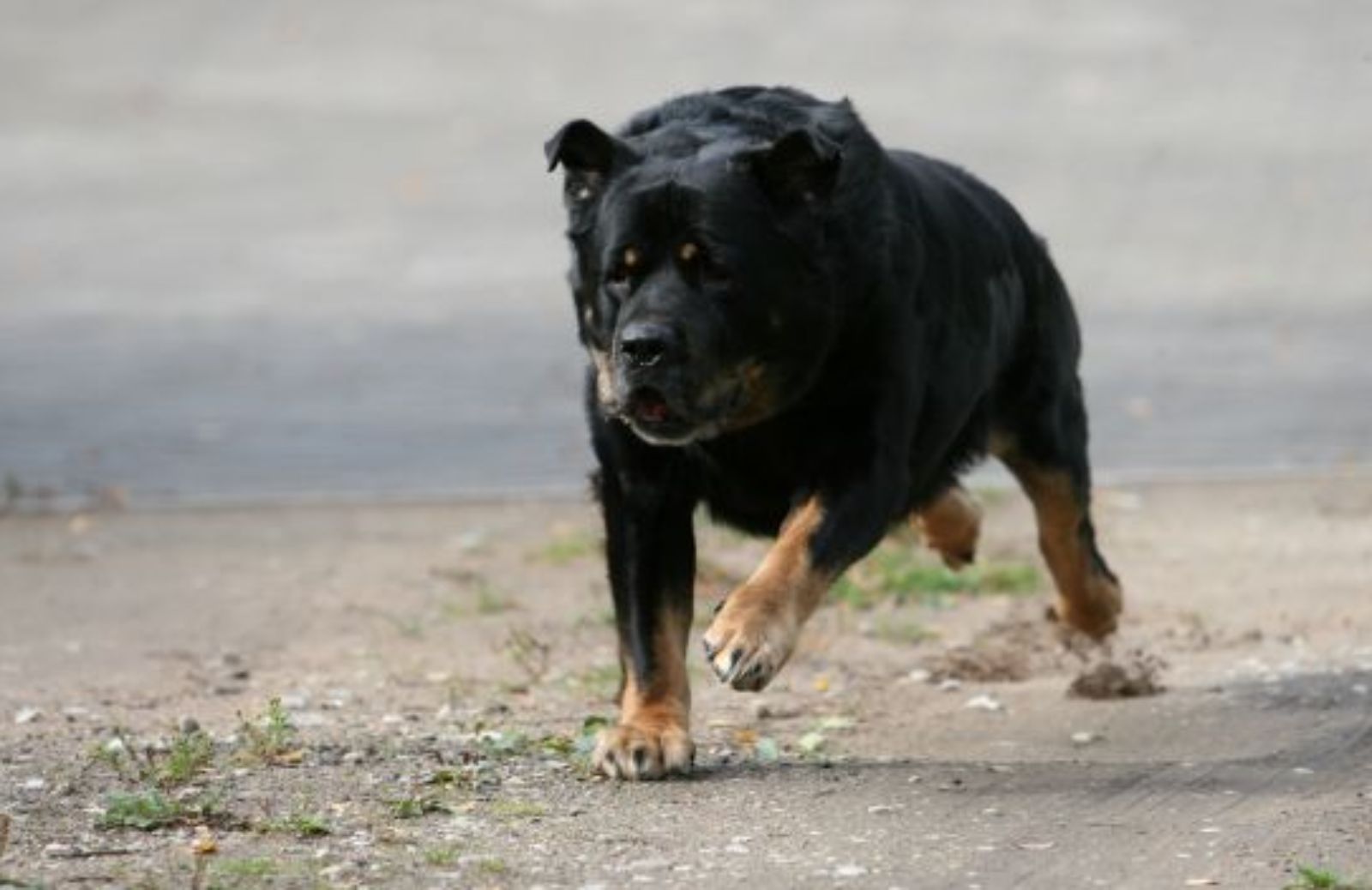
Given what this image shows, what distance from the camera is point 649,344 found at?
6.62m

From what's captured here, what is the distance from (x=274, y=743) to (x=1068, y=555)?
2775 mm

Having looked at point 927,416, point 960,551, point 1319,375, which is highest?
point 927,416

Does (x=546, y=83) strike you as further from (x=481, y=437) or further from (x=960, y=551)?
(x=960, y=551)

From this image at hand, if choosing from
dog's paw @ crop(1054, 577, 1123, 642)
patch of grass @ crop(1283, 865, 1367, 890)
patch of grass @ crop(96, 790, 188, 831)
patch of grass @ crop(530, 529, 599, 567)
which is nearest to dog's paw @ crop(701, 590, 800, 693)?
patch of grass @ crop(96, 790, 188, 831)

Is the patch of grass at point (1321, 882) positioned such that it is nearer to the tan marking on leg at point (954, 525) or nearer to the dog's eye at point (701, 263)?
the dog's eye at point (701, 263)

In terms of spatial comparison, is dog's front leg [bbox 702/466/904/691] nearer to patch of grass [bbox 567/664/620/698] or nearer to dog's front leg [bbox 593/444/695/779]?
dog's front leg [bbox 593/444/695/779]

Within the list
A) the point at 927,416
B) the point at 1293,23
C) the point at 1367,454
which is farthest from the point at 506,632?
the point at 1293,23

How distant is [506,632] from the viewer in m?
9.44

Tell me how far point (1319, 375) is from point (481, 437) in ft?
13.9

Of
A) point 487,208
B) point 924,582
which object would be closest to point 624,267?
point 924,582

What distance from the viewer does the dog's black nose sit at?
6617mm

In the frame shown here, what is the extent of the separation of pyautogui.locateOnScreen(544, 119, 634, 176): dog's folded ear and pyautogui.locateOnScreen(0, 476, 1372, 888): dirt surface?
139cm

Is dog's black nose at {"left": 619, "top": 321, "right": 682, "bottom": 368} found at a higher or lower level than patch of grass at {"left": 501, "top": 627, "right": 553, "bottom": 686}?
higher

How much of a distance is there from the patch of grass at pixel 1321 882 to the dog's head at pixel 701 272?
6.07 ft
